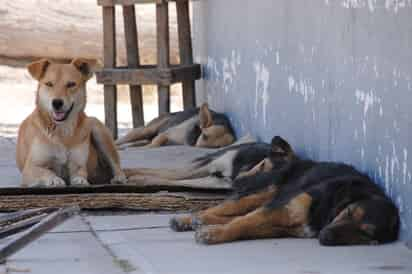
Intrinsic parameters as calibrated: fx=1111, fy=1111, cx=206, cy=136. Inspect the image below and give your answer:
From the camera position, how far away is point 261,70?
9.75 metres

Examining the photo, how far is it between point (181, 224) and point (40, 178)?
1799mm

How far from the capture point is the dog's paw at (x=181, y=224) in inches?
264

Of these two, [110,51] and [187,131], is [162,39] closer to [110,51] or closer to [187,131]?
[110,51]

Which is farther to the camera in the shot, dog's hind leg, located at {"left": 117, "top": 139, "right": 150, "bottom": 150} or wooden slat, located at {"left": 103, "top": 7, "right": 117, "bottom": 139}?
wooden slat, located at {"left": 103, "top": 7, "right": 117, "bottom": 139}

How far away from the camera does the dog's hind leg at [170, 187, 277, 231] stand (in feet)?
21.9

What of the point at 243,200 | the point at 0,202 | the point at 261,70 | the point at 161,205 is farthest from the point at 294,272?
the point at 261,70

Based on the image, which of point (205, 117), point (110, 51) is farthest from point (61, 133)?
point (110, 51)

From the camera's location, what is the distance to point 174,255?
5.96 m

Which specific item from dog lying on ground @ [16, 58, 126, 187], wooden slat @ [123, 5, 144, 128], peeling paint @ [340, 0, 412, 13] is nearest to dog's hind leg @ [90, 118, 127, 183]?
dog lying on ground @ [16, 58, 126, 187]

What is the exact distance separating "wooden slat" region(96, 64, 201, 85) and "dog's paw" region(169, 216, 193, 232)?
214 inches

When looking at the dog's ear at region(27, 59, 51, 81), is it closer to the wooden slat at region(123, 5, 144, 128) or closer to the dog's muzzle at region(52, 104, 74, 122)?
the dog's muzzle at region(52, 104, 74, 122)

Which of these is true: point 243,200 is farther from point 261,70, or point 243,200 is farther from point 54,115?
point 261,70

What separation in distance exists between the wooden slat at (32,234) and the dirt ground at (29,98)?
9.29 metres

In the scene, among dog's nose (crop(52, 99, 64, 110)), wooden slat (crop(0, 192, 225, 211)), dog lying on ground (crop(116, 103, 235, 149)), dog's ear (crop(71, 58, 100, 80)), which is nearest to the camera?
wooden slat (crop(0, 192, 225, 211))
